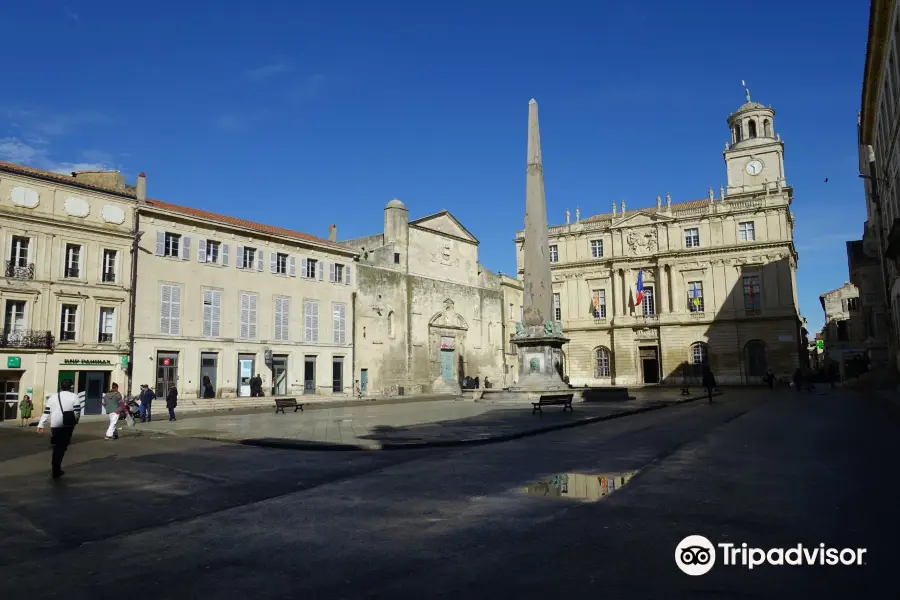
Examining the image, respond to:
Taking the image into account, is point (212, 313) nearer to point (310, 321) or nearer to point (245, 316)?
point (245, 316)

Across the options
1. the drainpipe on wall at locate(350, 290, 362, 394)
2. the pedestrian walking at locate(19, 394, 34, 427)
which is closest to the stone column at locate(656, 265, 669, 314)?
the drainpipe on wall at locate(350, 290, 362, 394)

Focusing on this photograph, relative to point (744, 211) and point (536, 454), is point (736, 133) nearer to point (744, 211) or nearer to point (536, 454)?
point (744, 211)

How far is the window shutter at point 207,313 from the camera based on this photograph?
30891mm

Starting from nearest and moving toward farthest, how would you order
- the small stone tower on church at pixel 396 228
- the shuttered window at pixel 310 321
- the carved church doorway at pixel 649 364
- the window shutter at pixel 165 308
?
the window shutter at pixel 165 308, the shuttered window at pixel 310 321, the small stone tower on church at pixel 396 228, the carved church doorway at pixel 649 364

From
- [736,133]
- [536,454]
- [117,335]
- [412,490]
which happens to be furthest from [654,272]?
[412,490]

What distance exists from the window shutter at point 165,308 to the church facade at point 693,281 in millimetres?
30312

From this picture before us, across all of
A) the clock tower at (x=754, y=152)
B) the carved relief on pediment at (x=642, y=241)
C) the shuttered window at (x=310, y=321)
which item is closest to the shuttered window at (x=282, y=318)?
the shuttered window at (x=310, y=321)

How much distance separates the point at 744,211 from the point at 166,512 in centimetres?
4901

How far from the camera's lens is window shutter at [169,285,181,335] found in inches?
1164

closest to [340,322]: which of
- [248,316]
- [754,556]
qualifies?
[248,316]

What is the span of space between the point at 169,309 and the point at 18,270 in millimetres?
6287

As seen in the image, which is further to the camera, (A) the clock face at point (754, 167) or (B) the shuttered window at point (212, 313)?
(A) the clock face at point (754, 167)

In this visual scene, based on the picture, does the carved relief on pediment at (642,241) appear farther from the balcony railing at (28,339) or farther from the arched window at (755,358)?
the balcony railing at (28,339)

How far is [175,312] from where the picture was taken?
97.5 feet
